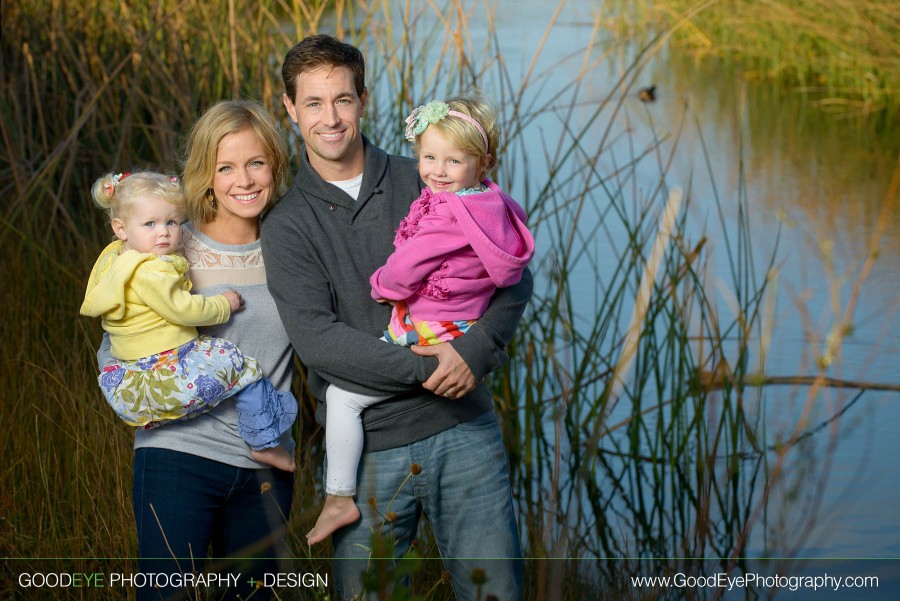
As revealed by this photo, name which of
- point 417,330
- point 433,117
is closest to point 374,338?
point 417,330

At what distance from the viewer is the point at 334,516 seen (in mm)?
2166

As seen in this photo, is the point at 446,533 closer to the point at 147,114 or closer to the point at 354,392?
the point at 354,392

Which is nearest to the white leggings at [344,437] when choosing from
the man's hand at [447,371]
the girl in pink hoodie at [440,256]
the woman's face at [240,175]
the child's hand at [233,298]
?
the girl in pink hoodie at [440,256]

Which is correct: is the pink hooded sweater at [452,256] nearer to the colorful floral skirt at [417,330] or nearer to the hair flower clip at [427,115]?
the colorful floral skirt at [417,330]

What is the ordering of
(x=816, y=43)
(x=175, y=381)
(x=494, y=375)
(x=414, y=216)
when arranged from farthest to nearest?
(x=816, y=43) → (x=494, y=375) → (x=414, y=216) → (x=175, y=381)

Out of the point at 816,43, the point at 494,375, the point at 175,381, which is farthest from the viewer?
the point at 816,43

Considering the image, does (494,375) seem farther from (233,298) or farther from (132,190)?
(132,190)

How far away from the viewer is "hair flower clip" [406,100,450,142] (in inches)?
82.5

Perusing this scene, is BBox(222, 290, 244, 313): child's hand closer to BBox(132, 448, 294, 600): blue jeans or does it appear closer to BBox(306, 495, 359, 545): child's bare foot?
BBox(132, 448, 294, 600): blue jeans

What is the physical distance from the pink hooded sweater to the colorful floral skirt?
0.01m

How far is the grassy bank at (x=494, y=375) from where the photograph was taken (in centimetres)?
263

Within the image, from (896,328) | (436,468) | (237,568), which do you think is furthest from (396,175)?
(896,328)

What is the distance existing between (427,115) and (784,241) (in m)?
4.15

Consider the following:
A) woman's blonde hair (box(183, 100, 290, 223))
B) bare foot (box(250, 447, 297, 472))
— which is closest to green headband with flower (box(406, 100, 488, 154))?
woman's blonde hair (box(183, 100, 290, 223))
